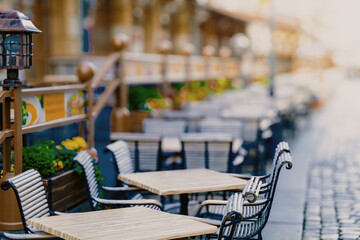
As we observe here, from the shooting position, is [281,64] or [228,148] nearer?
[228,148]

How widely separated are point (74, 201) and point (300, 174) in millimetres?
5527

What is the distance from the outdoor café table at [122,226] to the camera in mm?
4434

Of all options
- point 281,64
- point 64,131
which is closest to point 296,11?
point 281,64

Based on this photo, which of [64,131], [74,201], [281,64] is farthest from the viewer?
[281,64]

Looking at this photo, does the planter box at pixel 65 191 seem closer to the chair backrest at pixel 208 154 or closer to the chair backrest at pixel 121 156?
the chair backrest at pixel 121 156

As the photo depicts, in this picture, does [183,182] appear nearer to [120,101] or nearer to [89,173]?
[89,173]

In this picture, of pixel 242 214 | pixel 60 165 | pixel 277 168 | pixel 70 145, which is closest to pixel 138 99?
pixel 70 145

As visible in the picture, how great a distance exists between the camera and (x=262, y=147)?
37.1 ft

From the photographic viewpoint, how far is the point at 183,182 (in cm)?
629

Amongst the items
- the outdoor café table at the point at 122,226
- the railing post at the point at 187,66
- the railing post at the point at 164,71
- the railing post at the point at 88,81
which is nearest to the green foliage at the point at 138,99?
the railing post at the point at 164,71

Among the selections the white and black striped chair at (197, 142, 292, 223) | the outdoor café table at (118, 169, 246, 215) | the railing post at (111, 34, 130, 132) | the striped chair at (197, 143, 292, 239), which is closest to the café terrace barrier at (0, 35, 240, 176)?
the railing post at (111, 34, 130, 132)

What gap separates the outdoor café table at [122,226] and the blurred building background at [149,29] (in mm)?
10666

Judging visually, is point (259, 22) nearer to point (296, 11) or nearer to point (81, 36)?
point (81, 36)

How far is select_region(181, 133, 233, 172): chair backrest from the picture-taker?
8.43 metres
